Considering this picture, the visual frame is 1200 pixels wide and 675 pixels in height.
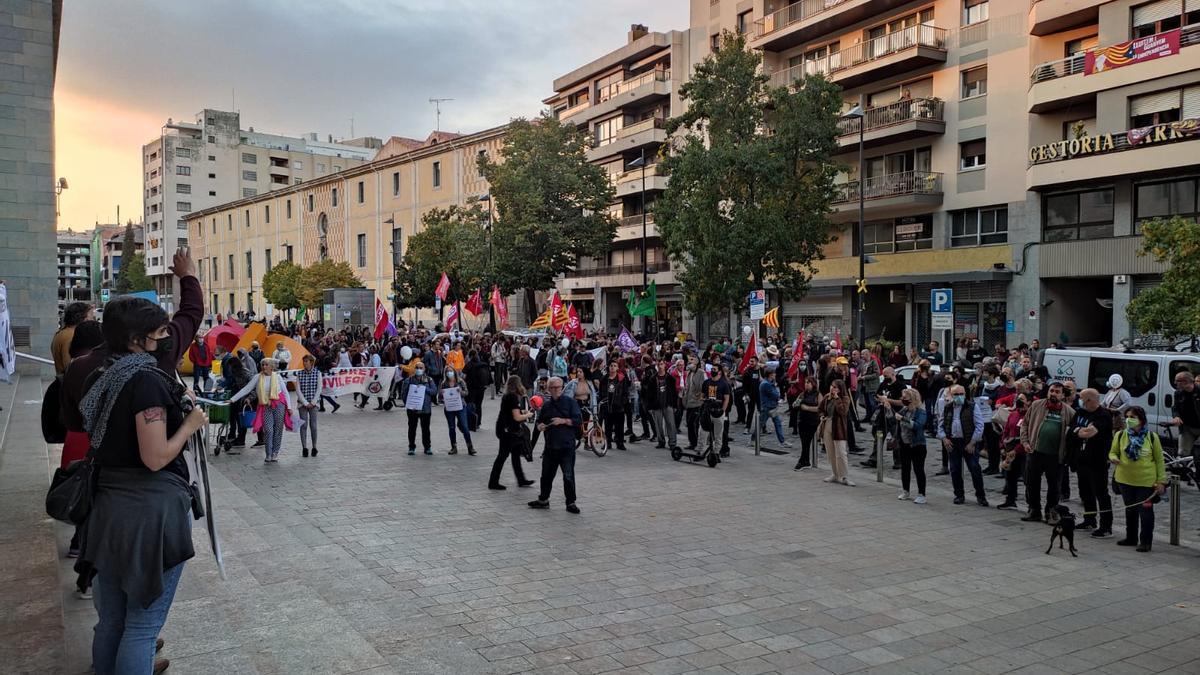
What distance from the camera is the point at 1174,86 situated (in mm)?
25125

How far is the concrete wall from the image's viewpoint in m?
20.1

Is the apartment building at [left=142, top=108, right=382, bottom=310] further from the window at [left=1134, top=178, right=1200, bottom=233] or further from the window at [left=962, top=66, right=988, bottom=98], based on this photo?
the window at [left=1134, top=178, right=1200, bottom=233]

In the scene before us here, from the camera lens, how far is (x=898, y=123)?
3256 centimetres

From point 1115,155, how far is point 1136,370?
1511 centimetres

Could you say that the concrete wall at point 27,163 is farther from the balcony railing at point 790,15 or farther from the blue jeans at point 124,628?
the balcony railing at point 790,15

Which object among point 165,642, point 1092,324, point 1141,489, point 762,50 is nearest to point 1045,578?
point 1141,489

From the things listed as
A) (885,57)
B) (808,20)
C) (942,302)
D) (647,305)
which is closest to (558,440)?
(942,302)

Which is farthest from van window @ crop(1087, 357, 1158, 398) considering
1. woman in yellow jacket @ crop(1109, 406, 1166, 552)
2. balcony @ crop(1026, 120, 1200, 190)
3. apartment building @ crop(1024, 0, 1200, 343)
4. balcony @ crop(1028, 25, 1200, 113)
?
balcony @ crop(1028, 25, 1200, 113)

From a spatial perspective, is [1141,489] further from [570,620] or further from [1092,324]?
[1092,324]

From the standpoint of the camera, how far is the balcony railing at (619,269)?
48.0m

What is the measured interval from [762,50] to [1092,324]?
61.6 ft

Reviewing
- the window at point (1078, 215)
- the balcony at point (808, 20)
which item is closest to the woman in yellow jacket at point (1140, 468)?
the window at point (1078, 215)

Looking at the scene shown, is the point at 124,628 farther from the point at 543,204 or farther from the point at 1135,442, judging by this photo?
the point at 543,204

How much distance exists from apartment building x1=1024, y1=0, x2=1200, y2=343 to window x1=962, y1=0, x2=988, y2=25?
93.6 inches
